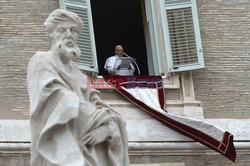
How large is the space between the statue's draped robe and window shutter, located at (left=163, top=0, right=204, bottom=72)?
1071 centimetres

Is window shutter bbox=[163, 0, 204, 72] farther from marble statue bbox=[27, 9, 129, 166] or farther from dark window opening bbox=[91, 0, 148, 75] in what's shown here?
marble statue bbox=[27, 9, 129, 166]

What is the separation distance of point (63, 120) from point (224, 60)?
38.9ft

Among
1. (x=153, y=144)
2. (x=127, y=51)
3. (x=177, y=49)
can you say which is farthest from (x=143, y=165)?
(x=127, y=51)

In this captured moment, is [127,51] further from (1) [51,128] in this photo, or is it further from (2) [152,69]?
(1) [51,128]

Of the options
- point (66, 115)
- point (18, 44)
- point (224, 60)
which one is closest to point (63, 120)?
point (66, 115)

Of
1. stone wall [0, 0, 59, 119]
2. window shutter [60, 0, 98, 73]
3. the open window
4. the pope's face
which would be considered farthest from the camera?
the open window

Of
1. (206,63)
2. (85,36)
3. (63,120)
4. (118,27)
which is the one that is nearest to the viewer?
(63,120)

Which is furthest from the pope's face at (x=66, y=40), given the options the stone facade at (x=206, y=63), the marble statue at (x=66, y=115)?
the stone facade at (x=206, y=63)

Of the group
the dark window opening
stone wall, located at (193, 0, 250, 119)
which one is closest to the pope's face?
stone wall, located at (193, 0, 250, 119)

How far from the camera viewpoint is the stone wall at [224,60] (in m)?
23.1

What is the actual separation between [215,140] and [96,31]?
19.6ft

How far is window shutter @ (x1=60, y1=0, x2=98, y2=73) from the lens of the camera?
22.4m

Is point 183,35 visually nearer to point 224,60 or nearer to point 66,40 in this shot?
point 224,60

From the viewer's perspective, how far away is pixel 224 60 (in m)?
23.5
